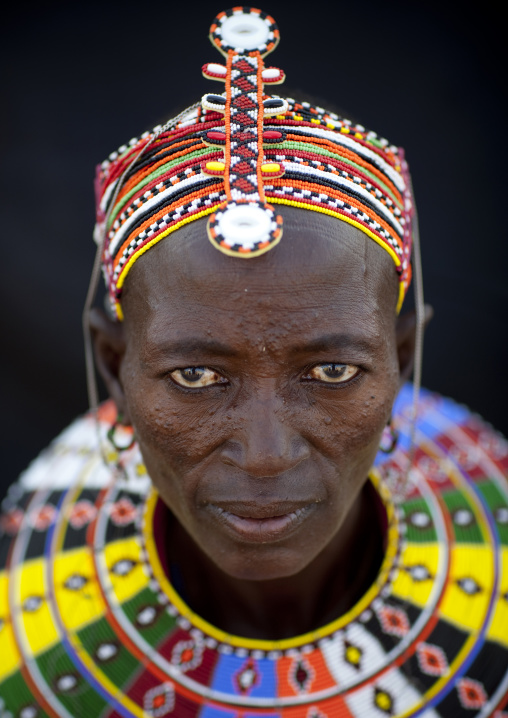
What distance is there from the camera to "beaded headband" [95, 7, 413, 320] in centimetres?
152

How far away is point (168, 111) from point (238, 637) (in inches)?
108

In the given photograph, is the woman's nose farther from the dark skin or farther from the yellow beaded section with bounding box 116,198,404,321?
the yellow beaded section with bounding box 116,198,404,321

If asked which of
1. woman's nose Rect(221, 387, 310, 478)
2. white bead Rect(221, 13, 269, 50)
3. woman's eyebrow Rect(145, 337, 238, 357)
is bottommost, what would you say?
woman's nose Rect(221, 387, 310, 478)

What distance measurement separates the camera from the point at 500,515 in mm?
2432

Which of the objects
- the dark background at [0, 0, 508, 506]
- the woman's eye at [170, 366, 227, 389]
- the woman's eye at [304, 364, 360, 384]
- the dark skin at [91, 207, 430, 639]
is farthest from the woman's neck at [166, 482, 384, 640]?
the dark background at [0, 0, 508, 506]

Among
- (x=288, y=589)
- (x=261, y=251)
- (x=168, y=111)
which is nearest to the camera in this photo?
(x=261, y=251)

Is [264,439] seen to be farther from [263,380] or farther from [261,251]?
[261,251]

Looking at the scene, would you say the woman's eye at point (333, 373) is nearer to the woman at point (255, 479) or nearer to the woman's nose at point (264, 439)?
the woman at point (255, 479)

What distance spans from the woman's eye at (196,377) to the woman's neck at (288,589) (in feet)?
2.73

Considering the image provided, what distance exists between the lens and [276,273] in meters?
1.55

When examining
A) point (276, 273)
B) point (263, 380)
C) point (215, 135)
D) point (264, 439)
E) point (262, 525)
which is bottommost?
point (262, 525)

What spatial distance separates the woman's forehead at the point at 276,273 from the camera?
5.09 feet

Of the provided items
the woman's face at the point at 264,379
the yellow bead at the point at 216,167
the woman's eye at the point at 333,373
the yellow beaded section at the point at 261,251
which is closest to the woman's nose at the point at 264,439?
the woman's face at the point at 264,379

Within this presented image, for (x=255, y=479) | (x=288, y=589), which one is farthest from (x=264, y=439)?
(x=288, y=589)
